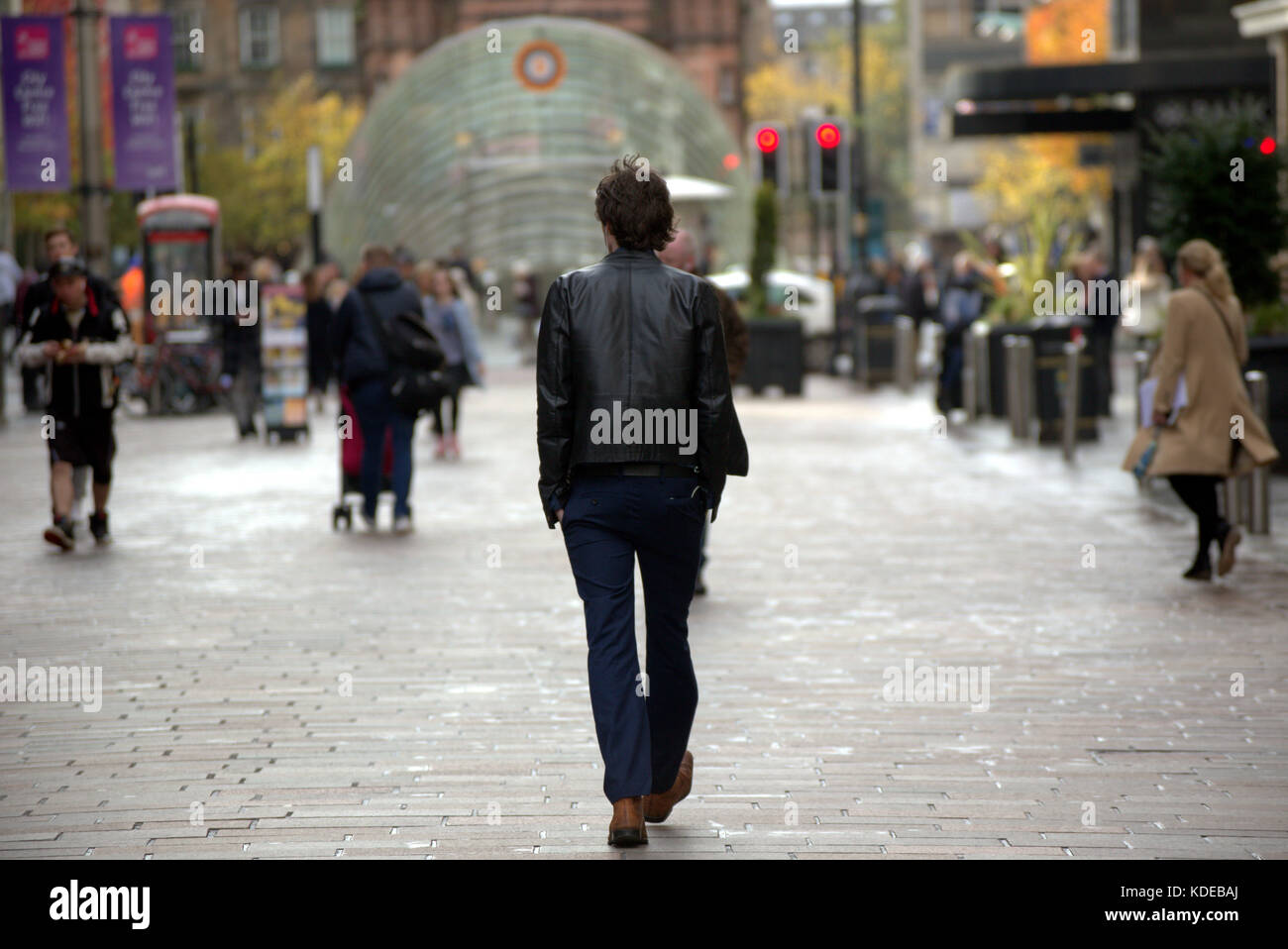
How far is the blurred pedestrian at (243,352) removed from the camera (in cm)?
2077

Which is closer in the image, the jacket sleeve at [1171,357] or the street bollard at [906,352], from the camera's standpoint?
the jacket sleeve at [1171,357]

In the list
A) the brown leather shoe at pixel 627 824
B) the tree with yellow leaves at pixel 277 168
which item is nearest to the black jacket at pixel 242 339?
the brown leather shoe at pixel 627 824

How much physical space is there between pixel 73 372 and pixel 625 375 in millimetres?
7399

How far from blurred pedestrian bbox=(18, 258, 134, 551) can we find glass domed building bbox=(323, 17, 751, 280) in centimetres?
4461

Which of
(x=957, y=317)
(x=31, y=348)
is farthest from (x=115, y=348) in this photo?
(x=957, y=317)

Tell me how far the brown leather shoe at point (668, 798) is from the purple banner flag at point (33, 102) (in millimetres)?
17265

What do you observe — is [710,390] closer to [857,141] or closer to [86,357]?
[86,357]

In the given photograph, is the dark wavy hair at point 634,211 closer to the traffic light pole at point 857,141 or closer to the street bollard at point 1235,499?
the street bollard at point 1235,499

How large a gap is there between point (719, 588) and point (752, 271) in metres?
17.3

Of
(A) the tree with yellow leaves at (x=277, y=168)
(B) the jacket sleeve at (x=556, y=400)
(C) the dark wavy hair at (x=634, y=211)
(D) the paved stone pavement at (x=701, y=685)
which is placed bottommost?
(D) the paved stone pavement at (x=701, y=685)

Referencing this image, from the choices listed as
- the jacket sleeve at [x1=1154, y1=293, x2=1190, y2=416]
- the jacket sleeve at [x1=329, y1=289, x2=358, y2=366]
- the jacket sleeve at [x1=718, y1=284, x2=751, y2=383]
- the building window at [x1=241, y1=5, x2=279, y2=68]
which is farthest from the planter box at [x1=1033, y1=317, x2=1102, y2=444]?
the building window at [x1=241, y1=5, x2=279, y2=68]

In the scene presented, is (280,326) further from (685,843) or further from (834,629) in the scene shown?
(685,843)

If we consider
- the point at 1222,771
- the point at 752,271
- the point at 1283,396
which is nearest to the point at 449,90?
the point at 752,271

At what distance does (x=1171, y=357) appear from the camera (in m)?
10.7
